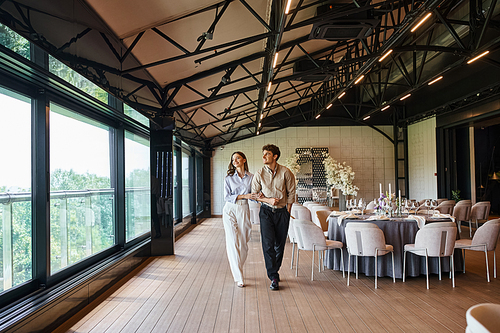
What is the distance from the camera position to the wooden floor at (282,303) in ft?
12.0

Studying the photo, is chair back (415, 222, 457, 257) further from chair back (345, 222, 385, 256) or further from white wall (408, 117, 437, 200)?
white wall (408, 117, 437, 200)

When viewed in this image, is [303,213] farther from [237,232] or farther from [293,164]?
[293,164]

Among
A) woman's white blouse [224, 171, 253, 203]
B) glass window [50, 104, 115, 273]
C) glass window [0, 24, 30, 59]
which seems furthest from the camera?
woman's white blouse [224, 171, 253, 203]

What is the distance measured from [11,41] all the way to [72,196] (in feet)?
8.16

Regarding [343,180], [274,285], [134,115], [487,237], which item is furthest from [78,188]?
[343,180]

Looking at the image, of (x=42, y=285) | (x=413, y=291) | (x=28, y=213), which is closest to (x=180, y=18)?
(x=28, y=213)

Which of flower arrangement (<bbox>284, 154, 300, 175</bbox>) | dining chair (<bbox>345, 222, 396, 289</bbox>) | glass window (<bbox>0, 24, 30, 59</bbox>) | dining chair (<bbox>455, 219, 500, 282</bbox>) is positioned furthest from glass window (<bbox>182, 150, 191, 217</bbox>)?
glass window (<bbox>0, 24, 30, 59</bbox>)

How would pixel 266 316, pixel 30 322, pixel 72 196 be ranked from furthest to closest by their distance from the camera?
pixel 72 196 → pixel 266 316 → pixel 30 322

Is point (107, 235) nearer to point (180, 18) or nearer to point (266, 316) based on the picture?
point (266, 316)

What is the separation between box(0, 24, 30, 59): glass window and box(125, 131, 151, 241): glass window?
3959 millimetres

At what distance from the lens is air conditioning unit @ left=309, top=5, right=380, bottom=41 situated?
521 centimetres

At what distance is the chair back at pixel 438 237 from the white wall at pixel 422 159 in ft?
28.1

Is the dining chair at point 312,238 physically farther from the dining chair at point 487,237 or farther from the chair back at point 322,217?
the dining chair at point 487,237

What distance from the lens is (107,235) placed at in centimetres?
584
